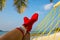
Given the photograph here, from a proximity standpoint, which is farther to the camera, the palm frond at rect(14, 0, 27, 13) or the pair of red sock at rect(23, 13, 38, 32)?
the palm frond at rect(14, 0, 27, 13)

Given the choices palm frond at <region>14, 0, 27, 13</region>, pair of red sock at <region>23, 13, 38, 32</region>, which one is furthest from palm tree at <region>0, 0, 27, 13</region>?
pair of red sock at <region>23, 13, 38, 32</region>

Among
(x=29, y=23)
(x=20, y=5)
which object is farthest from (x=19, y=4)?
(x=29, y=23)

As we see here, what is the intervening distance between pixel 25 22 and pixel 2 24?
3.12m

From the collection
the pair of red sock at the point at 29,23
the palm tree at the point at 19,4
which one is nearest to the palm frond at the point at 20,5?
the palm tree at the point at 19,4

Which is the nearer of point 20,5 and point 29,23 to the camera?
point 29,23

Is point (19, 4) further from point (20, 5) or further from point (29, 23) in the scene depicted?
point (29, 23)

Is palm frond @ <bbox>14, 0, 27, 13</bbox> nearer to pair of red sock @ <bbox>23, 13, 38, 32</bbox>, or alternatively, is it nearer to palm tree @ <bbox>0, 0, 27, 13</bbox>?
palm tree @ <bbox>0, 0, 27, 13</bbox>

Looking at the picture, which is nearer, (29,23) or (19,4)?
(29,23)

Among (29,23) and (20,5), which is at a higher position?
(29,23)

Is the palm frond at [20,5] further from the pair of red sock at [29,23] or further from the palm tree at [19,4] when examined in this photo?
the pair of red sock at [29,23]

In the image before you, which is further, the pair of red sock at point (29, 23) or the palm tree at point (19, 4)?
the palm tree at point (19, 4)

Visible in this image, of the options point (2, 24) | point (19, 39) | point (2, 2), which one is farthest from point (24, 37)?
point (2, 2)

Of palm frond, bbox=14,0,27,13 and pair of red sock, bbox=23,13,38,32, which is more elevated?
pair of red sock, bbox=23,13,38,32

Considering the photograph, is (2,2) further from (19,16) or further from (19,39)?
(19,39)
